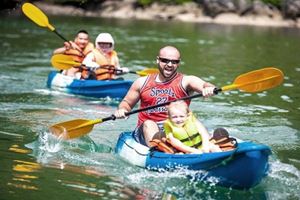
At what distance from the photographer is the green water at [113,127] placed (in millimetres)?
6145

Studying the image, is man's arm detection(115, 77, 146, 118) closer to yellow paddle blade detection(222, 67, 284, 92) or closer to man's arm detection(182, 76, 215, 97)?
man's arm detection(182, 76, 215, 97)

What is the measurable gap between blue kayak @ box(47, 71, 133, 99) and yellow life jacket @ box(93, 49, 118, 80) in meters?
0.32

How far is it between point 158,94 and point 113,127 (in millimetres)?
2258

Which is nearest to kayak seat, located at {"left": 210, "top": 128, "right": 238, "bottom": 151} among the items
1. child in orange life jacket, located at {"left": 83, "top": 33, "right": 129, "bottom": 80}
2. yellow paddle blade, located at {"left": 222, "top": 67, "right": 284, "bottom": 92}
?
yellow paddle blade, located at {"left": 222, "top": 67, "right": 284, "bottom": 92}

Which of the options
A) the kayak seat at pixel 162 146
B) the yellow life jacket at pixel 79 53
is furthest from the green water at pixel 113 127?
the yellow life jacket at pixel 79 53

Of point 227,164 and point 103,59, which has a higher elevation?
point 103,59

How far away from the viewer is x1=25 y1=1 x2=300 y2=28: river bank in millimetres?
37281

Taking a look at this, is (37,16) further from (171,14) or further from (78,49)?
(171,14)

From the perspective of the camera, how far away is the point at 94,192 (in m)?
6.01

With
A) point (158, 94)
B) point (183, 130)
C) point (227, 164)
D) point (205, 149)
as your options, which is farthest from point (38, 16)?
point (227, 164)

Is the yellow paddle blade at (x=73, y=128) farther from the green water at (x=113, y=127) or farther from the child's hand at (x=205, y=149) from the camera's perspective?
the child's hand at (x=205, y=149)

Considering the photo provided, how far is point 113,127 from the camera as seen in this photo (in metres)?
9.28

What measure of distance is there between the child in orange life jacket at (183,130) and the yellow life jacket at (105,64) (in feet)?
18.0

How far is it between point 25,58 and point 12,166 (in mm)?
10939
